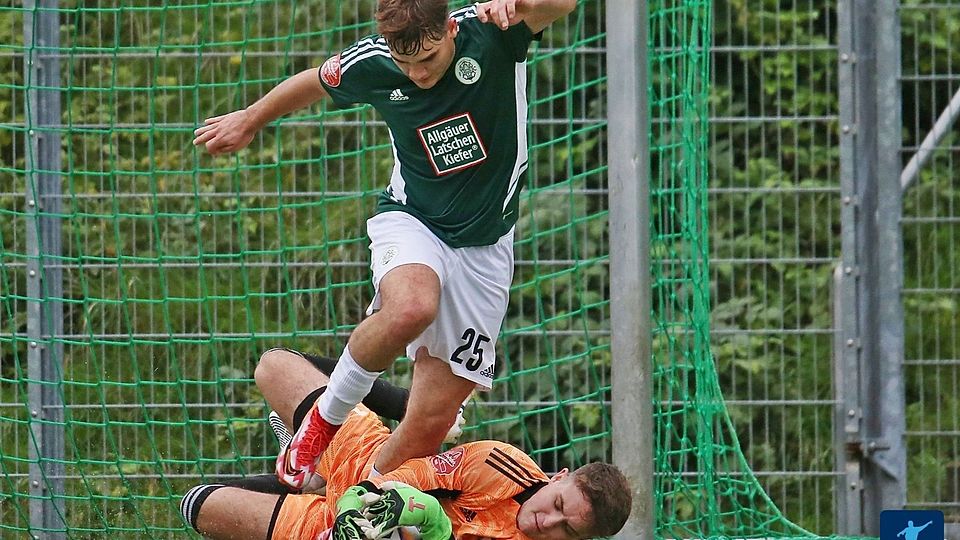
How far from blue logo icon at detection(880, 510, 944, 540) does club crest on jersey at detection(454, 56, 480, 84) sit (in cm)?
233

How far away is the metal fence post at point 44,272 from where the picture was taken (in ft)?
18.4

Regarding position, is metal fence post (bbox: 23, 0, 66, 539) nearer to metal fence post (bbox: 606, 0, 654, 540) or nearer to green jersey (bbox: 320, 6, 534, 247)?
green jersey (bbox: 320, 6, 534, 247)

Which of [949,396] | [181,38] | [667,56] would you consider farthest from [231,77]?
[949,396]

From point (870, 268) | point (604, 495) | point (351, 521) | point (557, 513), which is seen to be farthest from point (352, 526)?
point (870, 268)

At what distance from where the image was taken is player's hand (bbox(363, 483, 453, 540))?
3.78 metres

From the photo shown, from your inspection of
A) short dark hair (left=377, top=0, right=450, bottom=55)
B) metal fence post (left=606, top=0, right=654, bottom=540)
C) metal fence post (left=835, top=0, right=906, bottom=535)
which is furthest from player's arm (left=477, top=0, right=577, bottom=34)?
metal fence post (left=835, top=0, right=906, bottom=535)

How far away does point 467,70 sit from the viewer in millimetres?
4035

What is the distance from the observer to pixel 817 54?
20.3 ft

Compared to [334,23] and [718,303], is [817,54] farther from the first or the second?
[334,23]

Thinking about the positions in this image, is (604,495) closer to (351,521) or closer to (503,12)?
(351,521)

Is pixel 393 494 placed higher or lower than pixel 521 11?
lower

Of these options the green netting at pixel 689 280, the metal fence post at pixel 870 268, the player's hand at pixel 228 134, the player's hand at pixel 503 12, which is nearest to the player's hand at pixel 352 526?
the player's hand at pixel 228 134

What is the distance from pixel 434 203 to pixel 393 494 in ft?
2.79

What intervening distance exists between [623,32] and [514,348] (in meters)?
2.46
